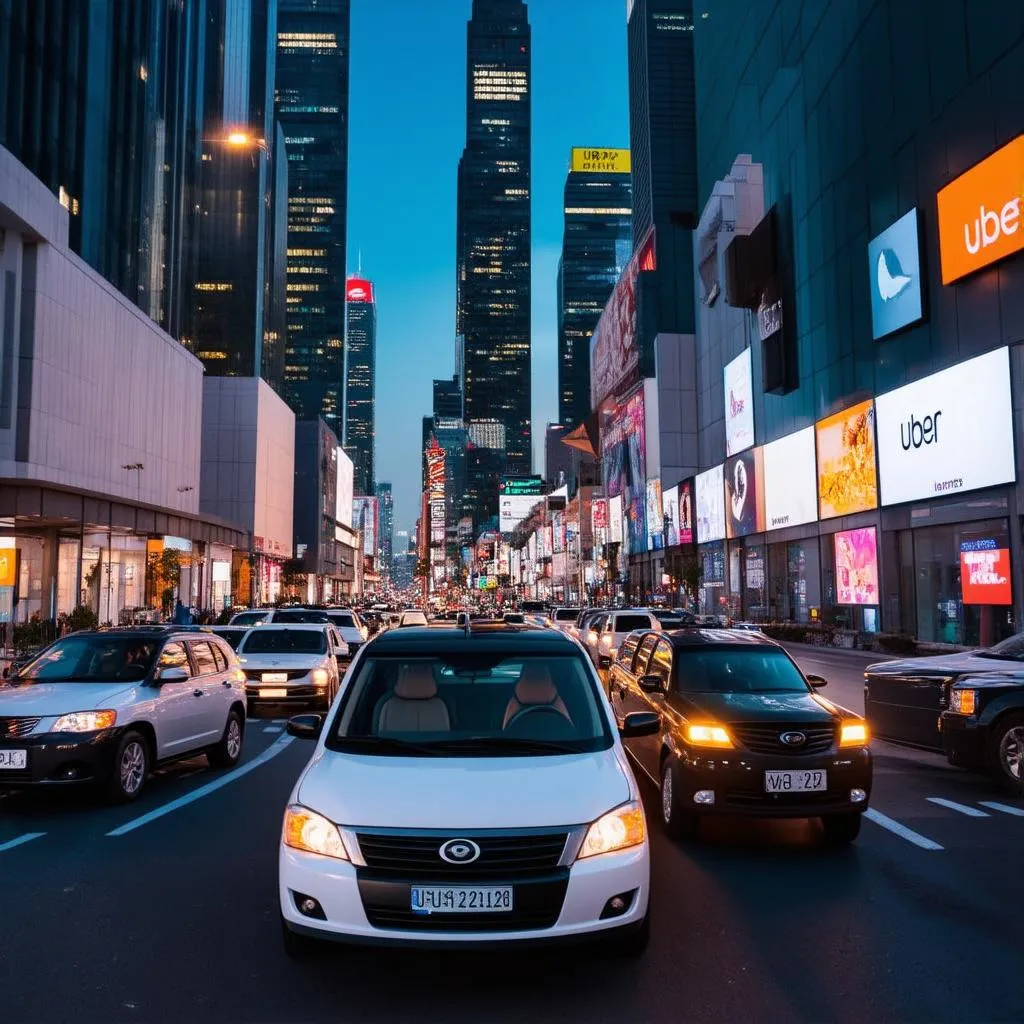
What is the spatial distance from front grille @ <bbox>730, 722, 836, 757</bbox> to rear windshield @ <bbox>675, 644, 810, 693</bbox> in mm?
1014

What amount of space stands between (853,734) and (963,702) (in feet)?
10.4

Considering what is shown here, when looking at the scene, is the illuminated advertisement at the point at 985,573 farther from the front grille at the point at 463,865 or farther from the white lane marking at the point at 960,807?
the front grille at the point at 463,865

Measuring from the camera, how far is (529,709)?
17.8ft

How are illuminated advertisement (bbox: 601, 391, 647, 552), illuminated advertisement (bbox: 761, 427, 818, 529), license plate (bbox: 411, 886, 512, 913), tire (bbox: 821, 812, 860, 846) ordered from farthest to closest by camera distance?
illuminated advertisement (bbox: 601, 391, 647, 552)
illuminated advertisement (bbox: 761, 427, 818, 529)
tire (bbox: 821, 812, 860, 846)
license plate (bbox: 411, 886, 512, 913)

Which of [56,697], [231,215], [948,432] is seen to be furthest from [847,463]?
[231,215]

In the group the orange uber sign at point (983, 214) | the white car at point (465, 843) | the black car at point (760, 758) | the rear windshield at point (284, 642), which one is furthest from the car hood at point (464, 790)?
the orange uber sign at point (983, 214)

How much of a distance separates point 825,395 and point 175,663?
4063cm

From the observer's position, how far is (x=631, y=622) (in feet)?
72.0

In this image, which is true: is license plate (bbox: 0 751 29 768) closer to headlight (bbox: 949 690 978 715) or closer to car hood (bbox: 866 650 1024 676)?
headlight (bbox: 949 690 978 715)

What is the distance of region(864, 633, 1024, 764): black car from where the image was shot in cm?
1022

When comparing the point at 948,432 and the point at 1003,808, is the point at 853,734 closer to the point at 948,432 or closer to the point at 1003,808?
the point at 1003,808

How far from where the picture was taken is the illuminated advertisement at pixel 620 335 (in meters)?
88.8

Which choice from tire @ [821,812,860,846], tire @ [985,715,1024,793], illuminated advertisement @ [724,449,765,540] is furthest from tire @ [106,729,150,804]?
illuminated advertisement @ [724,449,765,540]

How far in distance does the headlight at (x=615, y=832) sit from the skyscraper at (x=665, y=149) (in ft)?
282
